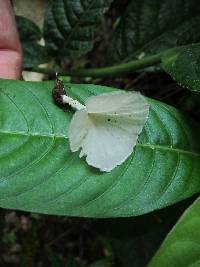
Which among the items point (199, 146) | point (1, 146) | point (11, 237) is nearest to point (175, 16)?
point (199, 146)

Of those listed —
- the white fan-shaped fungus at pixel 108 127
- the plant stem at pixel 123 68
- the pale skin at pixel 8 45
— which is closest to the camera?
the white fan-shaped fungus at pixel 108 127

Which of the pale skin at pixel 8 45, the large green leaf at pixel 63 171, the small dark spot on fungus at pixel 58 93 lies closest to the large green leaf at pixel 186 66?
the large green leaf at pixel 63 171

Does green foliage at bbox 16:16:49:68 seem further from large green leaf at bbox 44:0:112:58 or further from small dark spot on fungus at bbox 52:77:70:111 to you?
small dark spot on fungus at bbox 52:77:70:111

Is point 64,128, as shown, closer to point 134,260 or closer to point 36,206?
point 36,206

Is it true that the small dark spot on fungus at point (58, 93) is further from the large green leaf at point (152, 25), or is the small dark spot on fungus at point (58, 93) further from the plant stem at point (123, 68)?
the large green leaf at point (152, 25)

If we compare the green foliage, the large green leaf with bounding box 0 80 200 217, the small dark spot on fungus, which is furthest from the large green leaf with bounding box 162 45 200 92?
the green foliage

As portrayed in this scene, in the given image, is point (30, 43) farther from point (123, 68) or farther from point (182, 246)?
point (182, 246)

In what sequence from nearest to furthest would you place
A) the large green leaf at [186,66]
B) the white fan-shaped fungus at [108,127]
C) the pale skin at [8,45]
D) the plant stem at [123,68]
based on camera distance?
1. the white fan-shaped fungus at [108,127]
2. the large green leaf at [186,66]
3. the pale skin at [8,45]
4. the plant stem at [123,68]
